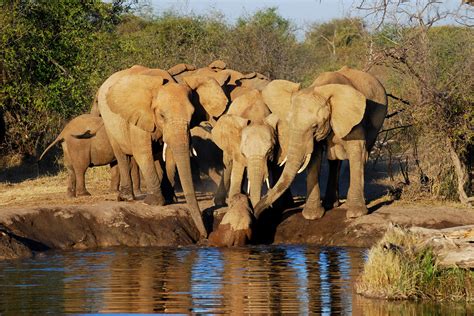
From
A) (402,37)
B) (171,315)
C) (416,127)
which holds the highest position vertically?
(402,37)

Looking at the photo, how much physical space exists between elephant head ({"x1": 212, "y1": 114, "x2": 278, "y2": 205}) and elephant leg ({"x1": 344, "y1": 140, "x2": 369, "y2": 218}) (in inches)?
40.3

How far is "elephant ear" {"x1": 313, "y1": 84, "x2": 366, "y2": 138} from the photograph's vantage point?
15.6m

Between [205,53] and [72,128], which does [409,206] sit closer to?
[72,128]

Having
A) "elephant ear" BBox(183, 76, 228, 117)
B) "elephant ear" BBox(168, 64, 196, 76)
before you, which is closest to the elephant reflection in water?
"elephant ear" BBox(183, 76, 228, 117)

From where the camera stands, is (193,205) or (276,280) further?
(193,205)

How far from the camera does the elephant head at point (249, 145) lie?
15531 millimetres

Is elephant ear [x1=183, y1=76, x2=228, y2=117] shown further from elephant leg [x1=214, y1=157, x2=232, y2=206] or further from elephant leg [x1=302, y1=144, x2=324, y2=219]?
elephant leg [x1=302, y1=144, x2=324, y2=219]

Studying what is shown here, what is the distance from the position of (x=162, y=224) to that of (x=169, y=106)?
1.54m

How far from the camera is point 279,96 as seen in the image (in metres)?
16.5

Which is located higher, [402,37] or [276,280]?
[402,37]

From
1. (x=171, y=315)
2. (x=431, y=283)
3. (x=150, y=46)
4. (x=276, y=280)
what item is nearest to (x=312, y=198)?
(x=276, y=280)

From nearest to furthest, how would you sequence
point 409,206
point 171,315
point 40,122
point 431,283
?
1. point 171,315
2. point 431,283
3. point 409,206
4. point 40,122

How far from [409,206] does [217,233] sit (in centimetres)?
290

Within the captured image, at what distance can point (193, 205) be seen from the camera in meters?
15.5
